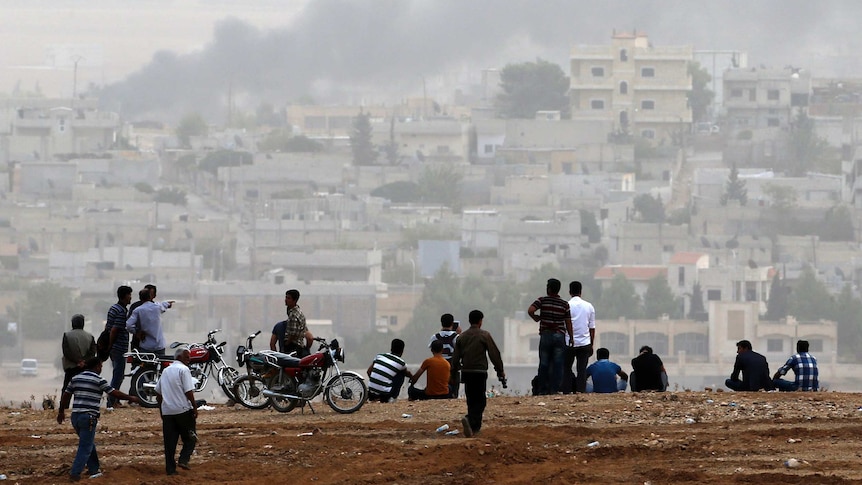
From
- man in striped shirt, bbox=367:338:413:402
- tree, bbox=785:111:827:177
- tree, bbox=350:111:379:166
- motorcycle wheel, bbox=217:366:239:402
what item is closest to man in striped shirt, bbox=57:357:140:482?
motorcycle wheel, bbox=217:366:239:402

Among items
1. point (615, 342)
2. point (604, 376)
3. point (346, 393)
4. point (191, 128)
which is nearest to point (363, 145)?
point (191, 128)

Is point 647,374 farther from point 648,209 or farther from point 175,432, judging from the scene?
point 648,209

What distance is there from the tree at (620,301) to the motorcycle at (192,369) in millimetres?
57687

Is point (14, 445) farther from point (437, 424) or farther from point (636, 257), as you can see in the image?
point (636, 257)

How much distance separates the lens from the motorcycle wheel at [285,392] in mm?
10359

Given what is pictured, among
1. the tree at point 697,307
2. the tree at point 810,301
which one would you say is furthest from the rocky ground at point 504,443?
the tree at point 810,301

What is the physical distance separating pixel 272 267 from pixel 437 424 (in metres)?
64.3

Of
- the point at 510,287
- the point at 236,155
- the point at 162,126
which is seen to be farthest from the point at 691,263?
the point at 162,126

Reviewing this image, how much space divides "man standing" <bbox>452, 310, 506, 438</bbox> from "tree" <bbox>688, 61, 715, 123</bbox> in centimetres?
9727

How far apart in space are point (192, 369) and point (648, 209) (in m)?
74.2

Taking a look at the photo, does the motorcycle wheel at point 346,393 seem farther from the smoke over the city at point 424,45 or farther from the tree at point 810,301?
the smoke over the city at point 424,45

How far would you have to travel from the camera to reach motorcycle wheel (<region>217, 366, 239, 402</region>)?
35.1 ft

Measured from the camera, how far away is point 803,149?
96188mm

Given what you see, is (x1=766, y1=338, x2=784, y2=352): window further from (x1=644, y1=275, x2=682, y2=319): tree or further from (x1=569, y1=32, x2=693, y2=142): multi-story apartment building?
(x1=569, y1=32, x2=693, y2=142): multi-story apartment building
